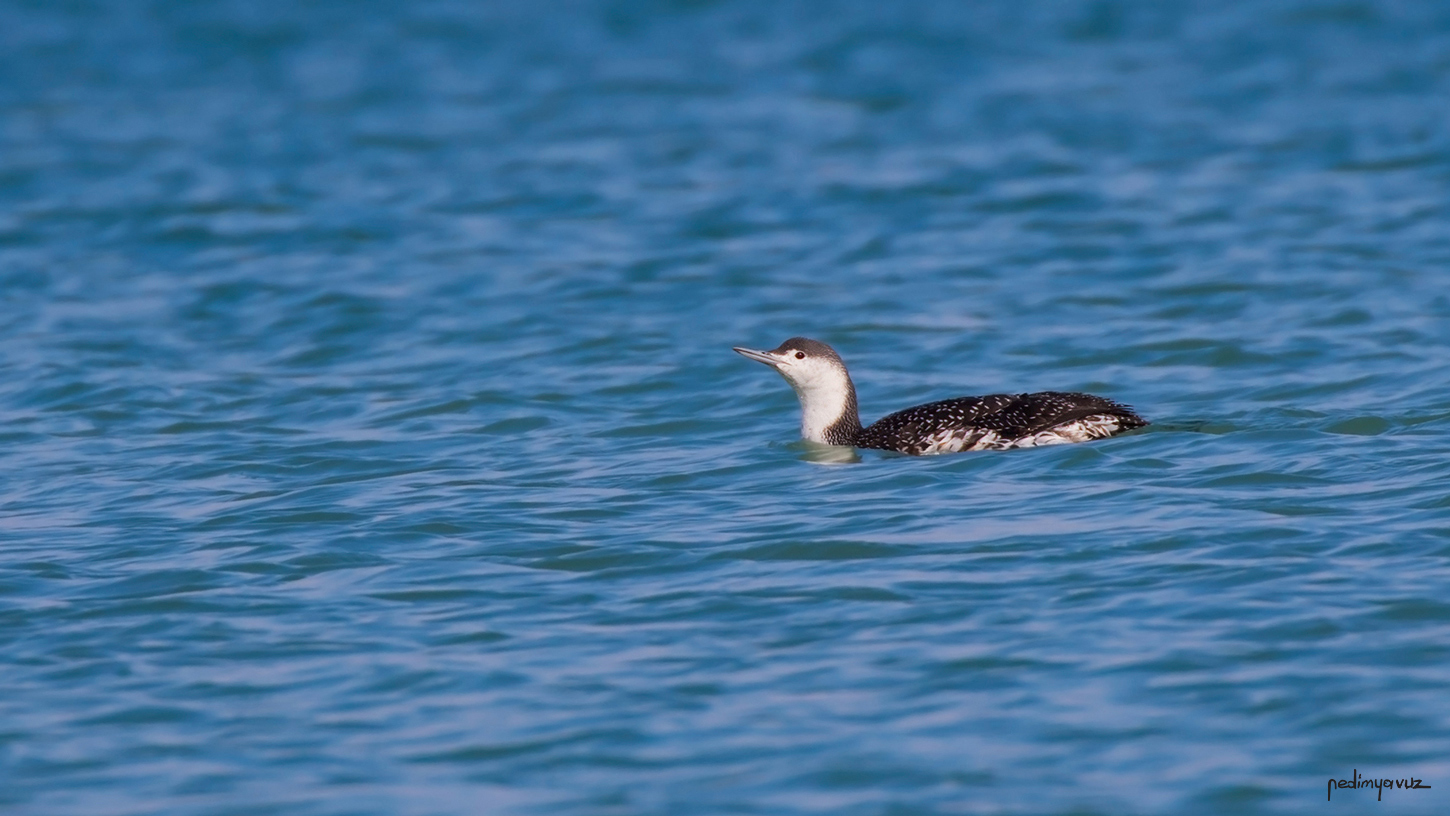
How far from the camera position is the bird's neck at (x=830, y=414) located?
1162 centimetres

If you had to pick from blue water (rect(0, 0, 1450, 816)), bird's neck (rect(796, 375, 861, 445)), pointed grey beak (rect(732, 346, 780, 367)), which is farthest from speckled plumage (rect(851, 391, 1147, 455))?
pointed grey beak (rect(732, 346, 780, 367))

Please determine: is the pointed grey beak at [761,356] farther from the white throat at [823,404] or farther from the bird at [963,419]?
the white throat at [823,404]

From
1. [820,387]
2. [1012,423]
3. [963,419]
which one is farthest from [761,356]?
[1012,423]

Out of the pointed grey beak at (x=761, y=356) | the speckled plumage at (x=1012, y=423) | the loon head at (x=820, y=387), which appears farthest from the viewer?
the loon head at (x=820, y=387)

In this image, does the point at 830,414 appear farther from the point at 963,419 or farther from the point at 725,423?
the point at 963,419

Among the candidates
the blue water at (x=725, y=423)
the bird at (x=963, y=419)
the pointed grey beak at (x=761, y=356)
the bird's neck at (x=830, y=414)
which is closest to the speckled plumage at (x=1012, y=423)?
the bird at (x=963, y=419)

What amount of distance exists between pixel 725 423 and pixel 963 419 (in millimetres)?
2031

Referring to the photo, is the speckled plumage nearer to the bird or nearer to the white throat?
the bird

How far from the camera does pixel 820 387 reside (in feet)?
Result: 38.2

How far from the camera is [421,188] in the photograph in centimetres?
2041

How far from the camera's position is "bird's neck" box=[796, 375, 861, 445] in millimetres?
11625

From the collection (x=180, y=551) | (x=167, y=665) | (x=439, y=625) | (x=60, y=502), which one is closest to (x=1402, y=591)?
(x=439, y=625)

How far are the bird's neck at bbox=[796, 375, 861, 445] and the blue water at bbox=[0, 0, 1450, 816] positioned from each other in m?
0.22

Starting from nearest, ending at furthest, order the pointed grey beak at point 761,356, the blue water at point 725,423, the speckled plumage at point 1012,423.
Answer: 1. the blue water at point 725,423
2. the speckled plumage at point 1012,423
3. the pointed grey beak at point 761,356
